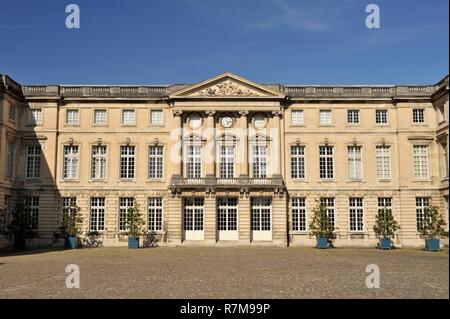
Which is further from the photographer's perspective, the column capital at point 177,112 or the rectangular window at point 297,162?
the rectangular window at point 297,162

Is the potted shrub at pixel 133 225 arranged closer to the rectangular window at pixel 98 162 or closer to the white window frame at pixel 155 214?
the white window frame at pixel 155 214

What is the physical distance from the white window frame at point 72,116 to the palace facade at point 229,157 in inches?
3.9

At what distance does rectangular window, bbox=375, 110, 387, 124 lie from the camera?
3528 centimetres

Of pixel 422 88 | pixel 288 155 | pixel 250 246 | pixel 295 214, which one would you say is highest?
pixel 422 88

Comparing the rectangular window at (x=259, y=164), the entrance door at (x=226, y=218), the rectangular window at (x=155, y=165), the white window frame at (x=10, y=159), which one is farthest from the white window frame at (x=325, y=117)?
the white window frame at (x=10, y=159)

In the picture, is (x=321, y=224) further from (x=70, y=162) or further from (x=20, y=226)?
(x=20, y=226)

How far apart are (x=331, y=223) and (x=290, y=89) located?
10.2 meters

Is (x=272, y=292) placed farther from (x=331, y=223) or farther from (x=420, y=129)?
(x=420, y=129)

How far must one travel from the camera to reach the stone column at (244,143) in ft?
111

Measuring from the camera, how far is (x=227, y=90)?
3459cm

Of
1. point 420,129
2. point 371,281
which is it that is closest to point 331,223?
Result: point 420,129

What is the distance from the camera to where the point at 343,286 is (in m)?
13.0
